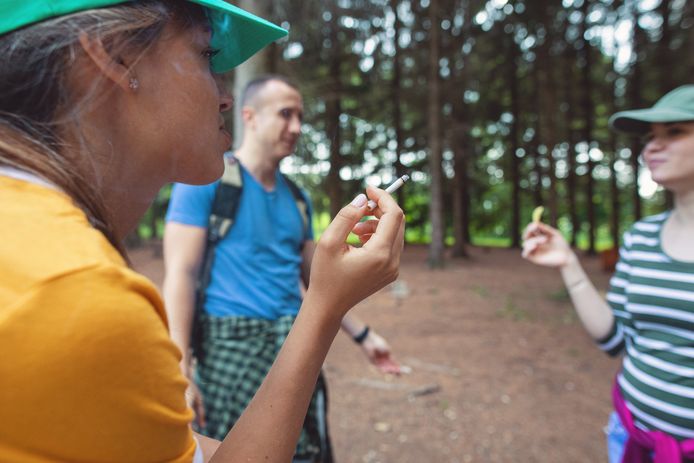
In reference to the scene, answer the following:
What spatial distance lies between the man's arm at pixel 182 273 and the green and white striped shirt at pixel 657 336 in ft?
6.43

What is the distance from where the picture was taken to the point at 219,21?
1088 millimetres

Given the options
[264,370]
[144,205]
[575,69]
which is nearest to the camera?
[144,205]

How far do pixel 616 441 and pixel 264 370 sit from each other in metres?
1.63

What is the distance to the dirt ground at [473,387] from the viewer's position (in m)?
4.11

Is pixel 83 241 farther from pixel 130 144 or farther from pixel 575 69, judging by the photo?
pixel 575 69

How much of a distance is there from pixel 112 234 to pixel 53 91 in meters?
0.28

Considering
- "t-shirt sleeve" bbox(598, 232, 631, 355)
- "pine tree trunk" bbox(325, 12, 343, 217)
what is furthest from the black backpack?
"pine tree trunk" bbox(325, 12, 343, 217)

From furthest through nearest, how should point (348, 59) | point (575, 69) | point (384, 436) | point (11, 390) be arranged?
point (575, 69)
point (348, 59)
point (384, 436)
point (11, 390)

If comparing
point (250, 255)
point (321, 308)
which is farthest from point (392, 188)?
point (250, 255)

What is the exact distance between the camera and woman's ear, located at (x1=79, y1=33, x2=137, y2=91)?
2.75 feet

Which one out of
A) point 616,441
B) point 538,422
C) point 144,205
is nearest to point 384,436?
point 538,422

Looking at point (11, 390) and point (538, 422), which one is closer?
point (11, 390)

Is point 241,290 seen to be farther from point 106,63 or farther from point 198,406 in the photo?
point 106,63

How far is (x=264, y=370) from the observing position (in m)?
2.08
